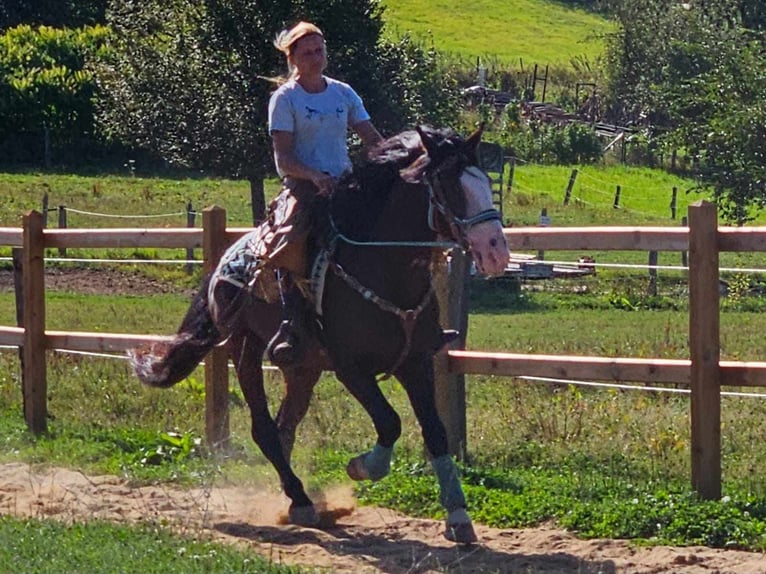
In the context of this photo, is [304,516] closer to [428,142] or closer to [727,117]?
[428,142]

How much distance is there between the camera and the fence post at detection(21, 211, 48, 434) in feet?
34.7

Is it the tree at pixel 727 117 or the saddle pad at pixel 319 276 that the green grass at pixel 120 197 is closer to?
the tree at pixel 727 117

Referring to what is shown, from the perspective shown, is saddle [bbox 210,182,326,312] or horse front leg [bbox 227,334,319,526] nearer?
saddle [bbox 210,182,326,312]

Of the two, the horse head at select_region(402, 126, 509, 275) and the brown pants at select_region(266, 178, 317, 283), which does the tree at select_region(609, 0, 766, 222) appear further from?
the horse head at select_region(402, 126, 509, 275)

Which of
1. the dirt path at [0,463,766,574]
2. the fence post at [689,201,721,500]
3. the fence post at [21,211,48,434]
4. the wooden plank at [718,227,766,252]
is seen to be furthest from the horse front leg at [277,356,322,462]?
the fence post at [21,211,48,434]

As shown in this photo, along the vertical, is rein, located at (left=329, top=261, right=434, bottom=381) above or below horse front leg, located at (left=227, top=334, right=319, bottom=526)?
above

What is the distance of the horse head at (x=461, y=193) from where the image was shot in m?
6.70

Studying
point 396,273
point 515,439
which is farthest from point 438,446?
point 515,439

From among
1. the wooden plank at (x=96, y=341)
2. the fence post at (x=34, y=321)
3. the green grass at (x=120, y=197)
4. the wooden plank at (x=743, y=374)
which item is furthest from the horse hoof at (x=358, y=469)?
the green grass at (x=120, y=197)

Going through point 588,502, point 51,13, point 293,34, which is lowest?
point 588,502

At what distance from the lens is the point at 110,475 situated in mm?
9297

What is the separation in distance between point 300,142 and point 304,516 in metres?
2.08

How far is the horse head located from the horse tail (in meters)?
2.02

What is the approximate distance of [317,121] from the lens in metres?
7.65
